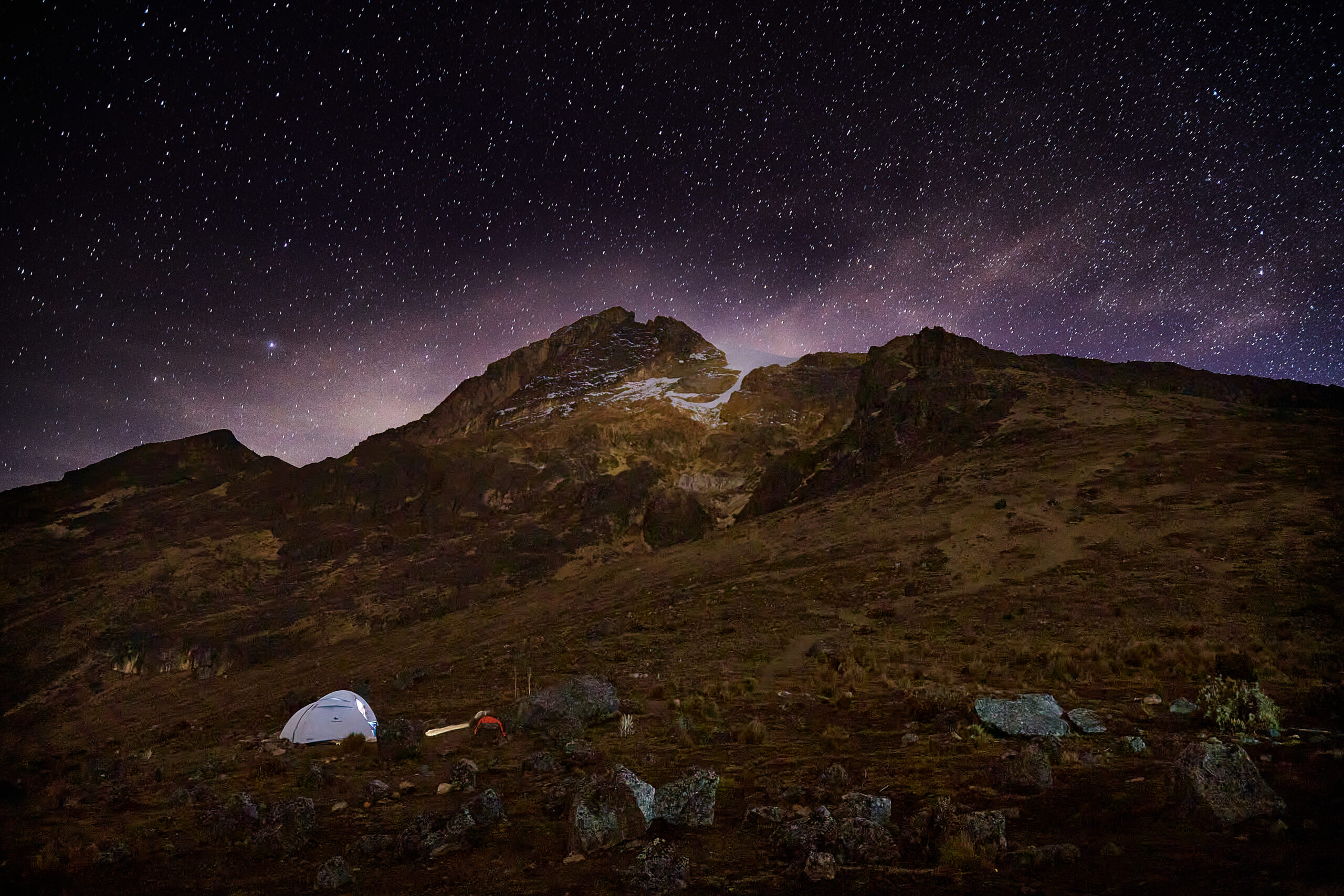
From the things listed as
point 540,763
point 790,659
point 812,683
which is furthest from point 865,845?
point 790,659

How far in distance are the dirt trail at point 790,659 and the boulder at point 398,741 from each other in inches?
360

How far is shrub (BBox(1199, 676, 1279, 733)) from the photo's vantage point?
29.7 feet

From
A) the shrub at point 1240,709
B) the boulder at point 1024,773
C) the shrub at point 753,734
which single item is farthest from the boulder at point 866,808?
the shrub at point 1240,709

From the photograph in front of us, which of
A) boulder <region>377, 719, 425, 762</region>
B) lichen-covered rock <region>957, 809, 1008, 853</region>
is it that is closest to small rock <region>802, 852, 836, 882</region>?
lichen-covered rock <region>957, 809, 1008, 853</region>

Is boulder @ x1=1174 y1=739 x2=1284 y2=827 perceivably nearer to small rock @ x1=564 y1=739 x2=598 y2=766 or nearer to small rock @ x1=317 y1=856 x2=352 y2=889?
small rock @ x1=564 y1=739 x2=598 y2=766

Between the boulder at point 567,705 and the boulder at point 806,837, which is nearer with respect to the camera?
the boulder at point 806,837

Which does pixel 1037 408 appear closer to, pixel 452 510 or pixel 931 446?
pixel 931 446

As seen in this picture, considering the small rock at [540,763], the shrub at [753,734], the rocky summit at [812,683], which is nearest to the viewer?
the rocky summit at [812,683]

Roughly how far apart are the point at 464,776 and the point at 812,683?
33.8ft

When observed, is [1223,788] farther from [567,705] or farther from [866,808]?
[567,705]

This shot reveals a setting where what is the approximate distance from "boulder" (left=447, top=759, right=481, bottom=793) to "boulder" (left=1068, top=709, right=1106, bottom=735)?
10372mm

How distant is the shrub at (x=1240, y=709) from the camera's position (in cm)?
904

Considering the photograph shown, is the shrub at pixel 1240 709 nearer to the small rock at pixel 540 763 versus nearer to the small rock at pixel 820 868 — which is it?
the small rock at pixel 820 868

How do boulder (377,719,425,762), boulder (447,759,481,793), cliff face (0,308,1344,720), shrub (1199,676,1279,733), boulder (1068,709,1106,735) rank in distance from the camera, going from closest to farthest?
shrub (1199,676,1279,733)
boulder (1068,709,1106,735)
boulder (447,759,481,793)
boulder (377,719,425,762)
cliff face (0,308,1344,720)
